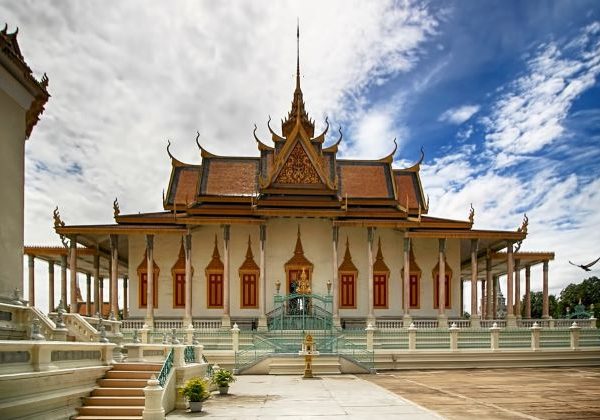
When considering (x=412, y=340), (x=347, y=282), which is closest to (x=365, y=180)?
(x=347, y=282)

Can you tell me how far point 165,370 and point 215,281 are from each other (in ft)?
56.5

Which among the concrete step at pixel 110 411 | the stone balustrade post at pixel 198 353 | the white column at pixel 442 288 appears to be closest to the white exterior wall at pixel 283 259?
the white column at pixel 442 288

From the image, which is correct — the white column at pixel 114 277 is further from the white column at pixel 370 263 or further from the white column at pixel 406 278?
the white column at pixel 406 278

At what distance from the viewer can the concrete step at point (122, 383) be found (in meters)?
11.4

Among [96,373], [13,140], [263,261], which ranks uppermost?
[13,140]

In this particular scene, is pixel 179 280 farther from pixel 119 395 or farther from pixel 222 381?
pixel 119 395

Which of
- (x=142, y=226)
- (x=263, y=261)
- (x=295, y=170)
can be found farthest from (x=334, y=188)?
(x=142, y=226)

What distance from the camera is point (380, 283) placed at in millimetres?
29922

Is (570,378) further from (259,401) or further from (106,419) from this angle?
(106,419)

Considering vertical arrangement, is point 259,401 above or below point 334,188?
below

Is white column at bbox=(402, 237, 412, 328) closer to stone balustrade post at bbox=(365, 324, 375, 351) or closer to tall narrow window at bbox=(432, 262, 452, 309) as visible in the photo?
tall narrow window at bbox=(432, 262, 452, 309)

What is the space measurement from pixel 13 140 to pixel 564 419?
1268 cm

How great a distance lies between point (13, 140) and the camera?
1385 cm

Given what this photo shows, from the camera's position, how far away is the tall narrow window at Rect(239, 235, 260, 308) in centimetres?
2917
